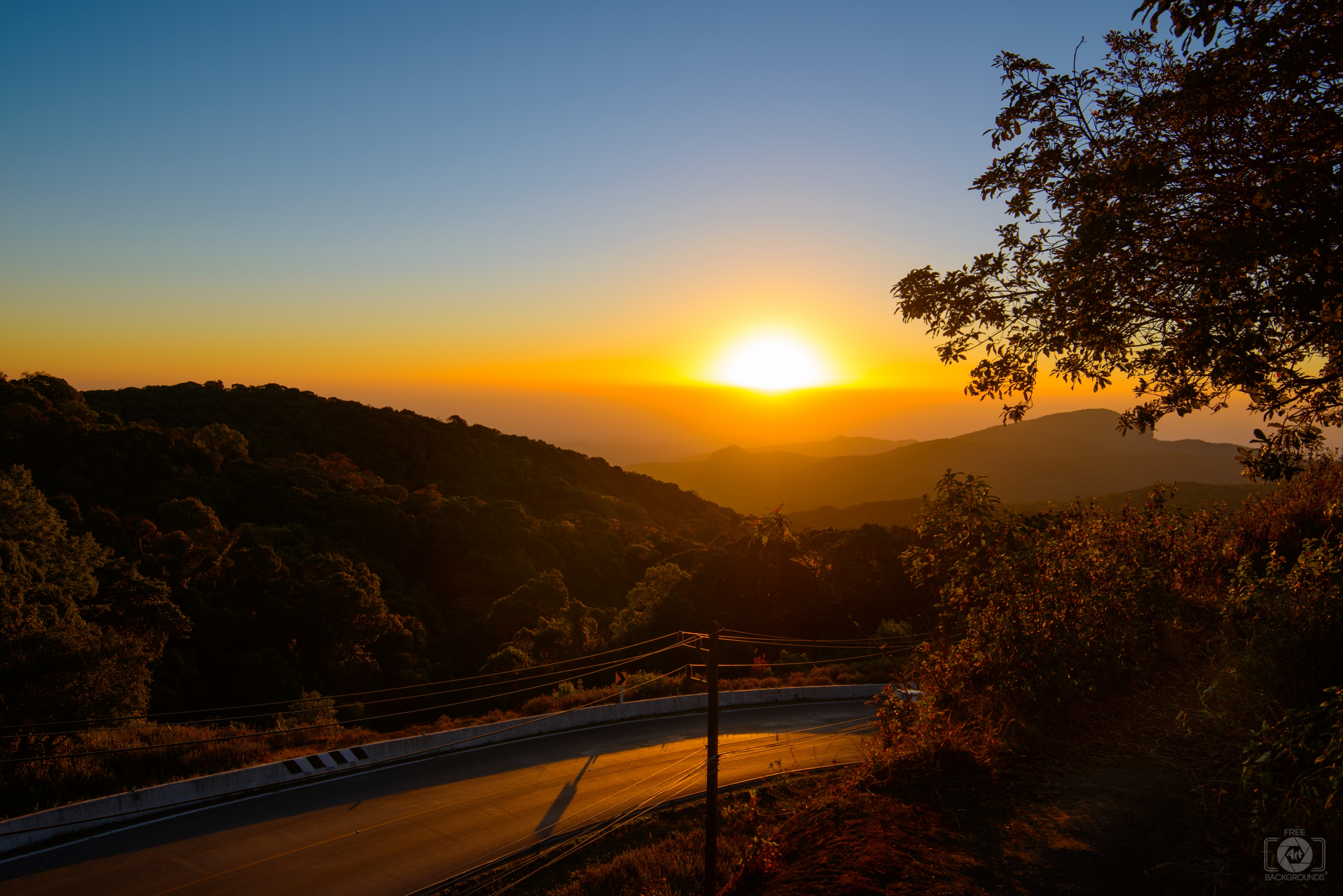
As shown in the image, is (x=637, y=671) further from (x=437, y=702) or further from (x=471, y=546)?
(x=471, y=546)

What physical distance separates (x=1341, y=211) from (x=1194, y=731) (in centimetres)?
538

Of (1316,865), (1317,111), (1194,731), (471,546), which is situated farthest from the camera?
(471,546)

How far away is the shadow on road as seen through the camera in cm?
1288

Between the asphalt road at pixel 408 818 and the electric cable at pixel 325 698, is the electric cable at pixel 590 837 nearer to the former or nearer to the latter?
the asphalt road at pixel 408 818

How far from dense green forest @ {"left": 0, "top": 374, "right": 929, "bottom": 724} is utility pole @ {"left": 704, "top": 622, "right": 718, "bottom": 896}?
2094 millimetres

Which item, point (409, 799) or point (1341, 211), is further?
point (409, 799)

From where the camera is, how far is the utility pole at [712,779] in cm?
822

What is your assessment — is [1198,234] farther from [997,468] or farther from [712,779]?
[997,468]

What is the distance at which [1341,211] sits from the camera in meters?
5.36

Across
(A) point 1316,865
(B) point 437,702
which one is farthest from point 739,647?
(A) point 1316,865

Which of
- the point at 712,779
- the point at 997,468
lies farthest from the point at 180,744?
the point at 997,468

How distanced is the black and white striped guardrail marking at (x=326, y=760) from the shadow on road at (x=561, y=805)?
16.6 feet

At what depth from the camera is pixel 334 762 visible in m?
15.6

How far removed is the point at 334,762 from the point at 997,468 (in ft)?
430
